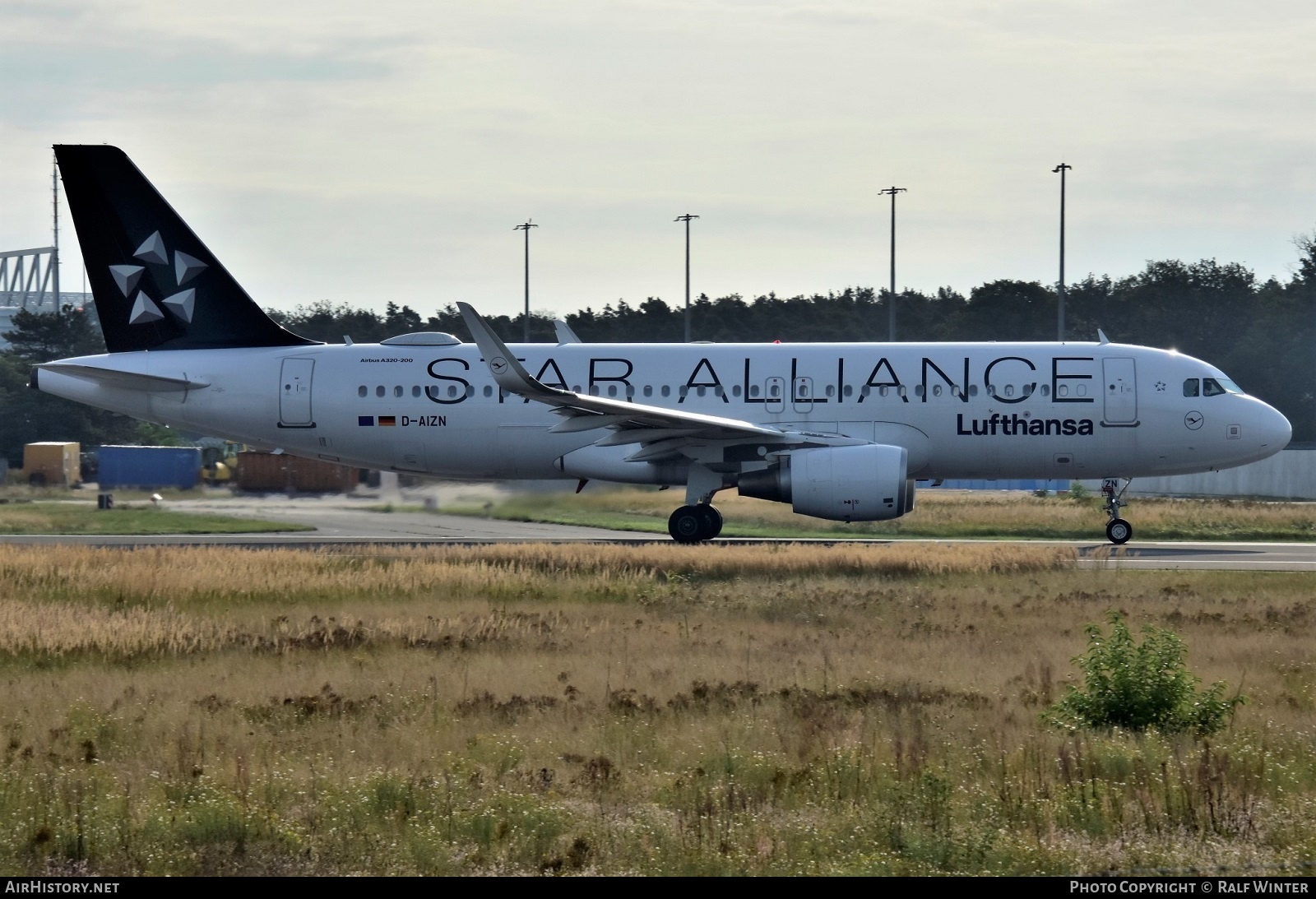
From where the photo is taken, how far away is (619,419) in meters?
25.3

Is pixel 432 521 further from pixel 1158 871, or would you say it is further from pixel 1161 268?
pixel 1161 268

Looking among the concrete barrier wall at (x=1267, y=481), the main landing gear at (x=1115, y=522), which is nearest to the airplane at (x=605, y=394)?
the main landing gear at (x=1115, y=522)

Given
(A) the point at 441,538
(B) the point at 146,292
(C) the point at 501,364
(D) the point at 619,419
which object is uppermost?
(B) the point at 146,292

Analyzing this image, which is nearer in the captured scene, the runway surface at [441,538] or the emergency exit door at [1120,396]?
the runway surface at [441,538]

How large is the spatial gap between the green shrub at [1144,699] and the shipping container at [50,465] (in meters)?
49.9

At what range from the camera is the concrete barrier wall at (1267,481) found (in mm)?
55031

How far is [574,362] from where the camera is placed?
28.6 meters

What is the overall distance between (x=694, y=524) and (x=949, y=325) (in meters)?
59.1

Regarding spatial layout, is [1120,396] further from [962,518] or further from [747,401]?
[962,518]

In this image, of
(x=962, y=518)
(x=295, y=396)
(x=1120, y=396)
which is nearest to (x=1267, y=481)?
(x=962, y=518)

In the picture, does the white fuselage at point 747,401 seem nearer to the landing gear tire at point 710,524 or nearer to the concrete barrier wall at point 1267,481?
the landing gear tire at point 710,524

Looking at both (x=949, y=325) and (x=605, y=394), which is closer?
(x=605, y=394)

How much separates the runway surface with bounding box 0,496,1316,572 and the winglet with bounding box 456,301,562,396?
22.6 feet

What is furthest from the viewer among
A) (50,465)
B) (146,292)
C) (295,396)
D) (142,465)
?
(50,465)
